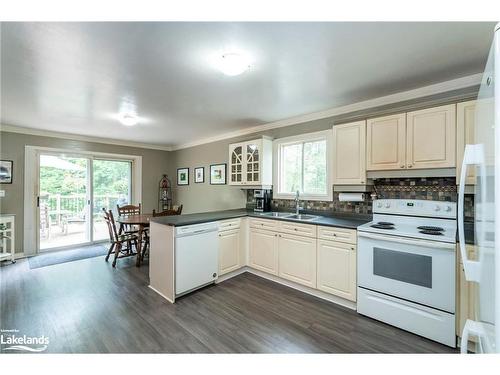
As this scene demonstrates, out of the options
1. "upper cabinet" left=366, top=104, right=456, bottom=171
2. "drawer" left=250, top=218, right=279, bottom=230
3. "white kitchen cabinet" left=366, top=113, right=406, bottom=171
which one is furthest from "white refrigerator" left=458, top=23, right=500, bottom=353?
"drawer" left=250, top=218, right=279, bottom=230

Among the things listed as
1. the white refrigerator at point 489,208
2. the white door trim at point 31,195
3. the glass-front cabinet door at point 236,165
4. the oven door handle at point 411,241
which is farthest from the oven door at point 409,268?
the white door trim at point 31,195

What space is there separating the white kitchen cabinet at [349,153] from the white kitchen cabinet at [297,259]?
855 millimetres

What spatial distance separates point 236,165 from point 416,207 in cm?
264

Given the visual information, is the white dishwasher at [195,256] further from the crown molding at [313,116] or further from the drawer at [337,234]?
the crown molding at [313,116]

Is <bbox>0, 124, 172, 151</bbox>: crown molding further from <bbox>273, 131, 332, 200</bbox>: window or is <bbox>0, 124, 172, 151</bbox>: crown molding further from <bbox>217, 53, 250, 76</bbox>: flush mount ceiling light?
<bbox>217, 53, 250, 76</bbox>: flush mount ceiling light

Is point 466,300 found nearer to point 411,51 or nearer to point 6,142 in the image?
point 411,51

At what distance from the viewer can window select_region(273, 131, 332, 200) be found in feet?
10.5

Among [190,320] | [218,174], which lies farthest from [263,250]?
[218,174]

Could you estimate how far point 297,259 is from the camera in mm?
2746

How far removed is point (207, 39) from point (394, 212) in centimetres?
253

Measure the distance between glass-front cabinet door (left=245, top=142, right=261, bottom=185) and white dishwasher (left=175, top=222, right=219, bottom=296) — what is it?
42.5 inches
